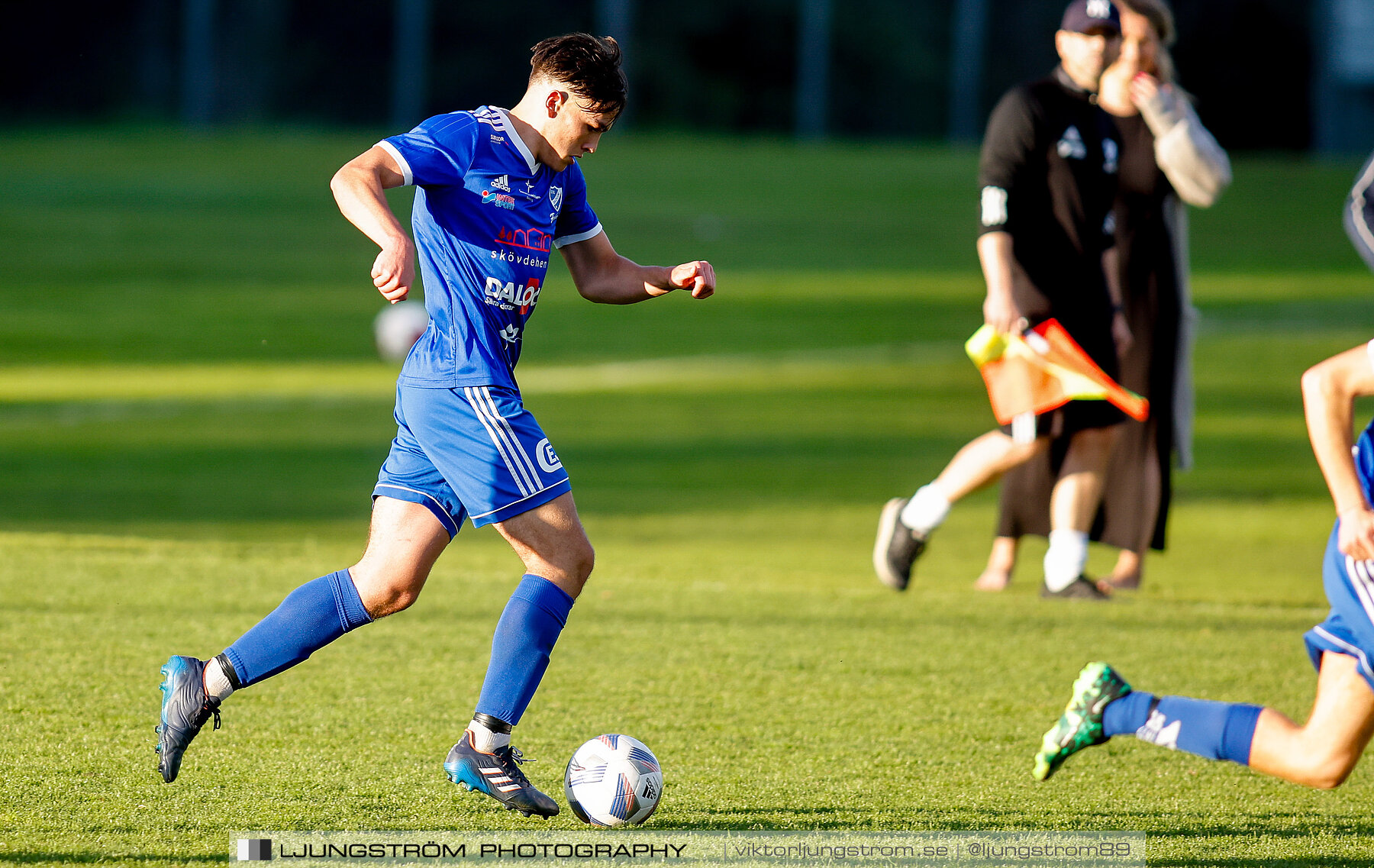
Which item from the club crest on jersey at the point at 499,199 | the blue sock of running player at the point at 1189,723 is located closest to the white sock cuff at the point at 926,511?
the blue sock of running player at the point at 1189,723

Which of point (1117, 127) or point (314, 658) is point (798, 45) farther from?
point (314, 658)

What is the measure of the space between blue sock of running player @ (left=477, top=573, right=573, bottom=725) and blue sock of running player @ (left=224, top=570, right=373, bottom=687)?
36 centimetres

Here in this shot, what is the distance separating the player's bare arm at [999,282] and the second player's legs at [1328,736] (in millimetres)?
2756

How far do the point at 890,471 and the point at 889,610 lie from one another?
17.0 ft

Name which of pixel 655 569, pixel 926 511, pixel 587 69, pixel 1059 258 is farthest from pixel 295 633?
pixel 1059 258

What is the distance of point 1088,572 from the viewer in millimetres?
8516

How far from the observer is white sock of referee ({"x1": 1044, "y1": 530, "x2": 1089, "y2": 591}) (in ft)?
21.7

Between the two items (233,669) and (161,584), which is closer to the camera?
(233,669)

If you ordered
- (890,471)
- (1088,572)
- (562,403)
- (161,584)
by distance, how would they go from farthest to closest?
(562,403) < (890,471) < (1088,572) < (161,584)

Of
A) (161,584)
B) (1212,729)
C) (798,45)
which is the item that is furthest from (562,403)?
(798,45)

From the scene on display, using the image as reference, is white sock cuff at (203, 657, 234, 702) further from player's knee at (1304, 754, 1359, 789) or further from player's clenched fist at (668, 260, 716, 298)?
player's knee at (1304, 754, 1359, 789)

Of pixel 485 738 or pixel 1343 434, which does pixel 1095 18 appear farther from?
pixel 485 738

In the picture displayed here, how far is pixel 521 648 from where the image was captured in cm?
392

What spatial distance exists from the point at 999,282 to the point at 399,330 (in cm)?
1025
